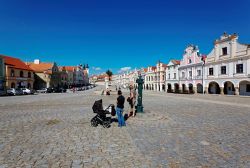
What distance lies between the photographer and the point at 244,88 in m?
32.9

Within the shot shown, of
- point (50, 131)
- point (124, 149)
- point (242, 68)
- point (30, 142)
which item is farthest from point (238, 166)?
point (242, 68)

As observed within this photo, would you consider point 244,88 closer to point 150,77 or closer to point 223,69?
point 223,69

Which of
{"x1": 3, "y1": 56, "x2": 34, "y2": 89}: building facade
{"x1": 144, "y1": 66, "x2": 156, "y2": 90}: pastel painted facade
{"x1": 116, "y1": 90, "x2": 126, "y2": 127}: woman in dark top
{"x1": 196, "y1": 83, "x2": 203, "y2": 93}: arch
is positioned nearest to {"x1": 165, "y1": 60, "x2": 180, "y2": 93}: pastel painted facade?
{"x1": 196, "y1": 83, "x2": 203, "y2": 93}: arch

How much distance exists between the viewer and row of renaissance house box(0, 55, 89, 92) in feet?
146

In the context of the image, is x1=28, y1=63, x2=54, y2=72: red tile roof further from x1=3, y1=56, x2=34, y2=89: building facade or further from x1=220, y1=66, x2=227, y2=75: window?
x1=220, y1=66, x2=227, y2=75: window

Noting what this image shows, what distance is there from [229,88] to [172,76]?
1735 cm

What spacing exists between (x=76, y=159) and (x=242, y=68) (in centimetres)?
3360

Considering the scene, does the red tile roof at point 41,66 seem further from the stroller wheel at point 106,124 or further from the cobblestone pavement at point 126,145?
the stroller wheel at point 106,124

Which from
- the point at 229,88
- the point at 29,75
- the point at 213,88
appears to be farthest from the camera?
the point at 29,75

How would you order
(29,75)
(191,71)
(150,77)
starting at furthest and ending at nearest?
(150,77) < (29,75) < (191,71)

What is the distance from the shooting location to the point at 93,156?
5238 mm

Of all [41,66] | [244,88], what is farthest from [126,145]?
[41,66]

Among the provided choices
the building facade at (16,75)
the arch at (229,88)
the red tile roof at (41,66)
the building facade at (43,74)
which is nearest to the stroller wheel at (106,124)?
the arch at (229,88)

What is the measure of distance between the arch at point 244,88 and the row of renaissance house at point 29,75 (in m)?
43.6
